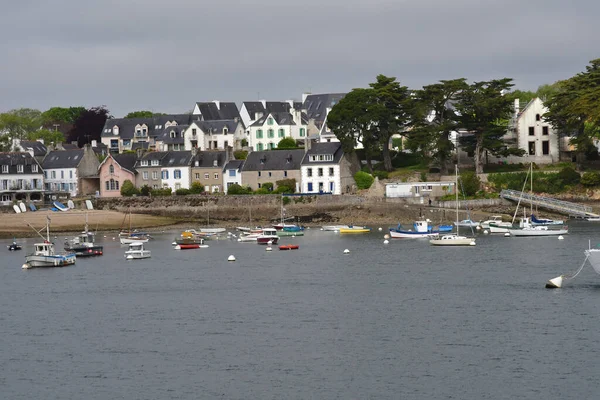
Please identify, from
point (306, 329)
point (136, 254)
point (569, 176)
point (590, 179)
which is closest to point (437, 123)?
point (569, 176)

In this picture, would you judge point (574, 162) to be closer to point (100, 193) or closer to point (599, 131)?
point (599, 131)

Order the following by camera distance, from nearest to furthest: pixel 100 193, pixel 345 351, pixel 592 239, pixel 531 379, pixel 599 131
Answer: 1. pixel 531 379
2. pixel 345 351
3. pixel 592 239
4. pixel 599 131
5. pixel 100 193

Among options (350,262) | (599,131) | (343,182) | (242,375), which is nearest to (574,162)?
(599,131)

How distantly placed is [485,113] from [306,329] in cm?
5563

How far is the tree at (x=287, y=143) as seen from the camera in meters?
110

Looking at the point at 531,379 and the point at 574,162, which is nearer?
the point at 531,379

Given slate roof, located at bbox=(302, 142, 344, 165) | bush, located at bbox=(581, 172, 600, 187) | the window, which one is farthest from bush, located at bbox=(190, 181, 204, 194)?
bush, located at bbox=(581, 172, 600, 187)

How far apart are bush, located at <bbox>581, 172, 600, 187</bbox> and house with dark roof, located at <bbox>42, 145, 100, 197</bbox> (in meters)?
51.1

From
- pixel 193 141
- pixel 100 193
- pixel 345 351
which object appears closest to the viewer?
pixel 345 351

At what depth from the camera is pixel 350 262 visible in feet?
214

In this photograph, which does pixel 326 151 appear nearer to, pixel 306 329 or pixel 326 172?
pixel 326 172

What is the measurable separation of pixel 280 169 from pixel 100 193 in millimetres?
21025

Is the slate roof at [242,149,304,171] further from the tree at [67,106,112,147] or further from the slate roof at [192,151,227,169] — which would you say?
the tree at [67,106,112,147]

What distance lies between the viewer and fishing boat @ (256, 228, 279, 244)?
7931 centimetres
